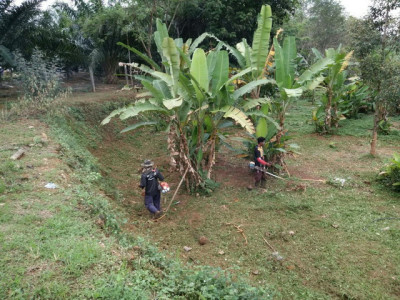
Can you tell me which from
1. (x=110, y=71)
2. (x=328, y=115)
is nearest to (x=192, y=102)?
(x=328, y=115)

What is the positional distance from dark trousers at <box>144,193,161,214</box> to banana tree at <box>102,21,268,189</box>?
30.2 inches

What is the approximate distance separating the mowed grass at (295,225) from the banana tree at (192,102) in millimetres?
972

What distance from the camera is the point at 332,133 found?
36.8ft

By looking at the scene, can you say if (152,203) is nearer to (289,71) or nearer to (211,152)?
(211,152)

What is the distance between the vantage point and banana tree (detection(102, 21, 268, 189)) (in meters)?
5.28

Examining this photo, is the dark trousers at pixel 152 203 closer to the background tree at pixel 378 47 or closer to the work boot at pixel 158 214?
the work boot at pixel 158 214

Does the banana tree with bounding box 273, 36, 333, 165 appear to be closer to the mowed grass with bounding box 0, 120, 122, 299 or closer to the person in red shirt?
the person in red shirt

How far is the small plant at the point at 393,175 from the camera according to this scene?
6.19 metres

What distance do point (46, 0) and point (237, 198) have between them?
9574 mm

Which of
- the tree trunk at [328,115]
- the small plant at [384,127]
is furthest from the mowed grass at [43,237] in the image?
the small plant at [384,127]

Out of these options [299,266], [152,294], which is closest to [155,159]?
[299,266]

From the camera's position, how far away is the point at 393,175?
6.33 metres

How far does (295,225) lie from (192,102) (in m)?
2.95

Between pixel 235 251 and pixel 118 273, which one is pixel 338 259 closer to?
pixel 235 251
